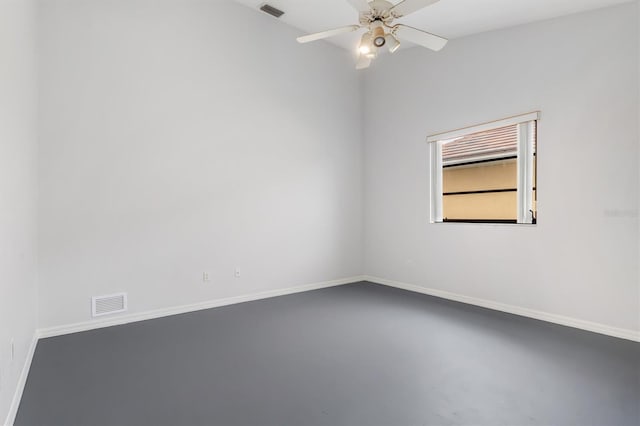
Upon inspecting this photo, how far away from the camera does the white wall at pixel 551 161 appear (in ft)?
10.4

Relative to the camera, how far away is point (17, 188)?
225cm

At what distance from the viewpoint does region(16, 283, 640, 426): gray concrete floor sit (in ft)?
6.48

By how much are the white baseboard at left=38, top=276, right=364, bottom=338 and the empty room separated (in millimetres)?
28

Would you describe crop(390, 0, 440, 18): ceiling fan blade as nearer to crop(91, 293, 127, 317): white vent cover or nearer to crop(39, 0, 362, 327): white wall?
crop(39, 0, 362, 327): white wall

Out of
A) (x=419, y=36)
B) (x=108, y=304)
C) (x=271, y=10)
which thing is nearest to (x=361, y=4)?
(x=419, y=36)

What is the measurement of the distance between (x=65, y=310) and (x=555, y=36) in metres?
5.51

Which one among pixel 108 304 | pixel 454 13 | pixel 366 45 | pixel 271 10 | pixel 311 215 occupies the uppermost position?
pixel 271 10

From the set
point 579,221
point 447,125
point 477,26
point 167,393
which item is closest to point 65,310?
point 167,393

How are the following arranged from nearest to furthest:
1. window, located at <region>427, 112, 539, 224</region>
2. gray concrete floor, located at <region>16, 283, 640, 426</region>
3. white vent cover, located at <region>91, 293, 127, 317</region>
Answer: gray concrete floor, located at <region>16, 283, 640, 426</region> < white vent cover, located at <region>91, 293, 127, 317</region> < window, located at <region>427, 112, 539, 224</region>

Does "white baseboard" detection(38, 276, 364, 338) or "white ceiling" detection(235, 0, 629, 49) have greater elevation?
→ "white ceiling" detection(235, 0, 629, 49)

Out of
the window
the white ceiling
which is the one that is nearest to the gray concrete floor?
the window

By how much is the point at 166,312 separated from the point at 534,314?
397 centimetres

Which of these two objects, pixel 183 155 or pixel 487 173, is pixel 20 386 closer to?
pixel 183 155

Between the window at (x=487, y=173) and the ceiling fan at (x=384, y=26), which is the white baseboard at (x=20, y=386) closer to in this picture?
the ceiling fan at (x=384, y=26)
